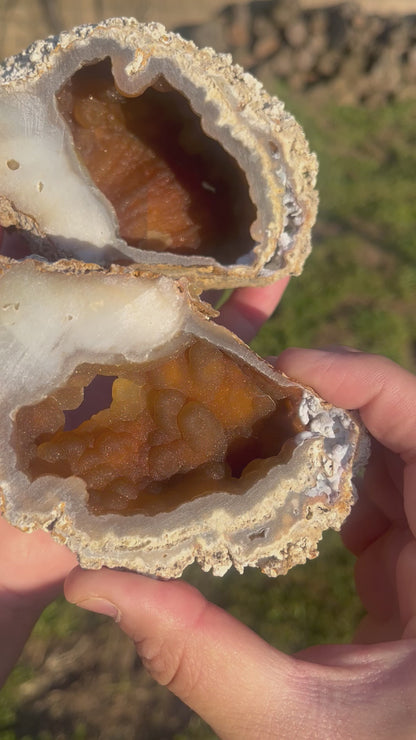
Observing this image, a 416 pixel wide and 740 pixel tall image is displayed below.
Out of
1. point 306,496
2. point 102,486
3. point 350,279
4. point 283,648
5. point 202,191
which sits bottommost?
point 283,648

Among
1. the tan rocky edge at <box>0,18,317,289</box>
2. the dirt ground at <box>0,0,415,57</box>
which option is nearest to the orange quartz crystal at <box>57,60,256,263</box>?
the tan rocky edge at <box>0,18,317,289</box>

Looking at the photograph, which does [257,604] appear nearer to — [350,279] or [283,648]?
[283,648]

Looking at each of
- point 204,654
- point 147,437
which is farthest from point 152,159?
point 204,654

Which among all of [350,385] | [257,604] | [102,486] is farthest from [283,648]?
[102,486]

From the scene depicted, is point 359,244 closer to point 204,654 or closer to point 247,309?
point 247,309

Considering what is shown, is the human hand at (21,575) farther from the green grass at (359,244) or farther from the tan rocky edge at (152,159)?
the green grass at (359,244)

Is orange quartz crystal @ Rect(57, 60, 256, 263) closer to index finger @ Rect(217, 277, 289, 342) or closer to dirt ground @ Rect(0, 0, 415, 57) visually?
index finger @ Rect(217, 277, 289, 342)
